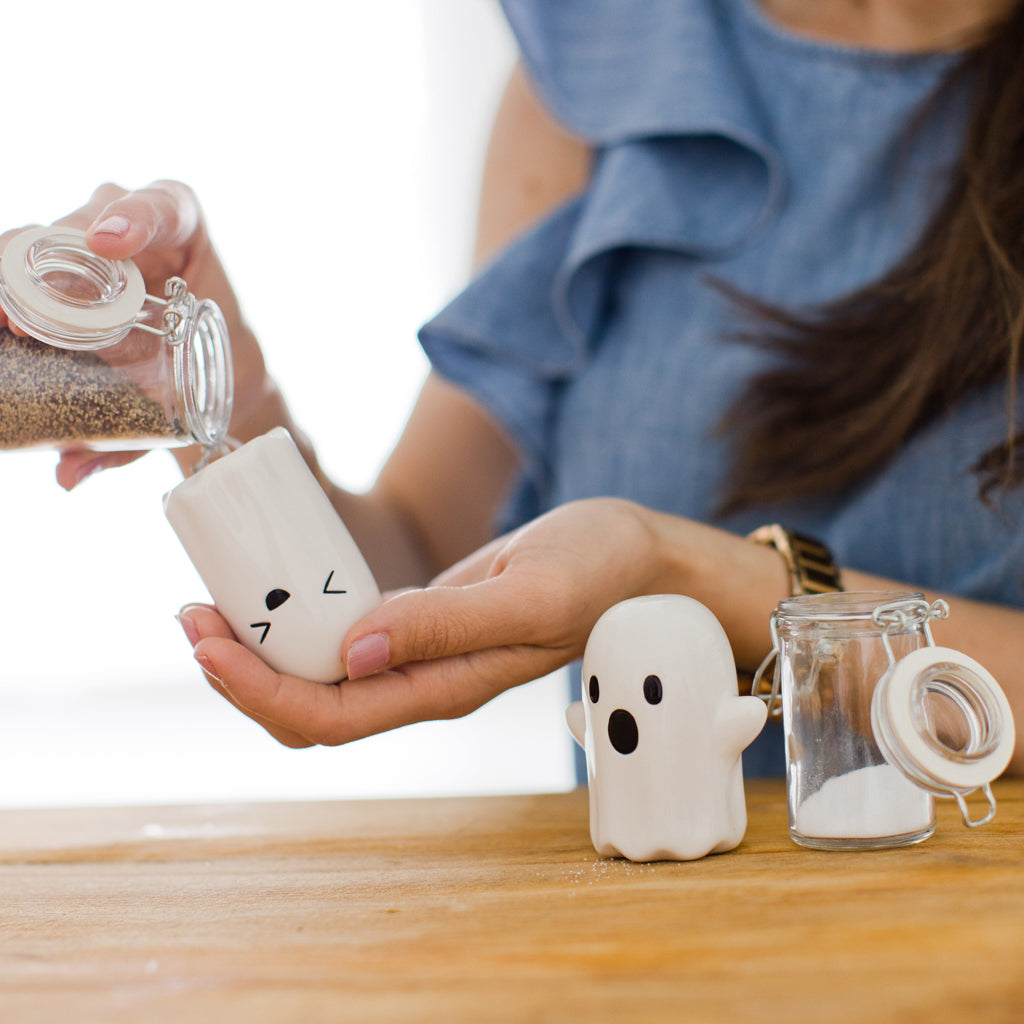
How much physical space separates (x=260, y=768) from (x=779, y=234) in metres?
2.34

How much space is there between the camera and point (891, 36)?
0.94m

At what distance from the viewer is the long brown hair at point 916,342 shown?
76 cm

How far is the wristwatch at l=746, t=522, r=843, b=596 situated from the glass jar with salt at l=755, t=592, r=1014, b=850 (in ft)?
0.44

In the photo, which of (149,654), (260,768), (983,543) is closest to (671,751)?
(983,543)

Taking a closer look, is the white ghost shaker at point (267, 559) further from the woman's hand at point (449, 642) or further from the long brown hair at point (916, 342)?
the long brown hair at point (916, 342)

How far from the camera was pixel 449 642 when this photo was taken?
20.6 inches

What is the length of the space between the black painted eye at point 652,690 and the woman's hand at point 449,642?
0.07 meters

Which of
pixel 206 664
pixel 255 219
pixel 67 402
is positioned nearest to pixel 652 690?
pixel 206 664

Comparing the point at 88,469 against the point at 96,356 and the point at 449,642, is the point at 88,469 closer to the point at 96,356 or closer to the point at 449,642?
the point at 96,356

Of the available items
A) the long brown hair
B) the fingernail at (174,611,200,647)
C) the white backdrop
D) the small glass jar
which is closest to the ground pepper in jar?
the small glass jar

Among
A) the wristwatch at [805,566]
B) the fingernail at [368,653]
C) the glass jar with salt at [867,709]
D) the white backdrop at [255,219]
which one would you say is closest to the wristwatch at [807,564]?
the wristwatch at [805,566]

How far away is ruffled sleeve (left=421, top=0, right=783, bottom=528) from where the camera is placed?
3.06 feet

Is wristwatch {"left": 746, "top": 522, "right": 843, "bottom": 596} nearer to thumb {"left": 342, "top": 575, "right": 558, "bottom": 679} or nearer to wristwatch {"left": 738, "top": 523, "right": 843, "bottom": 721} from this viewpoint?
wristwatch {"left": 738, "top": 523, "right": 843, "bottom": 721}

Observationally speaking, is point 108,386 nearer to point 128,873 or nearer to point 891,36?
point 128,873
